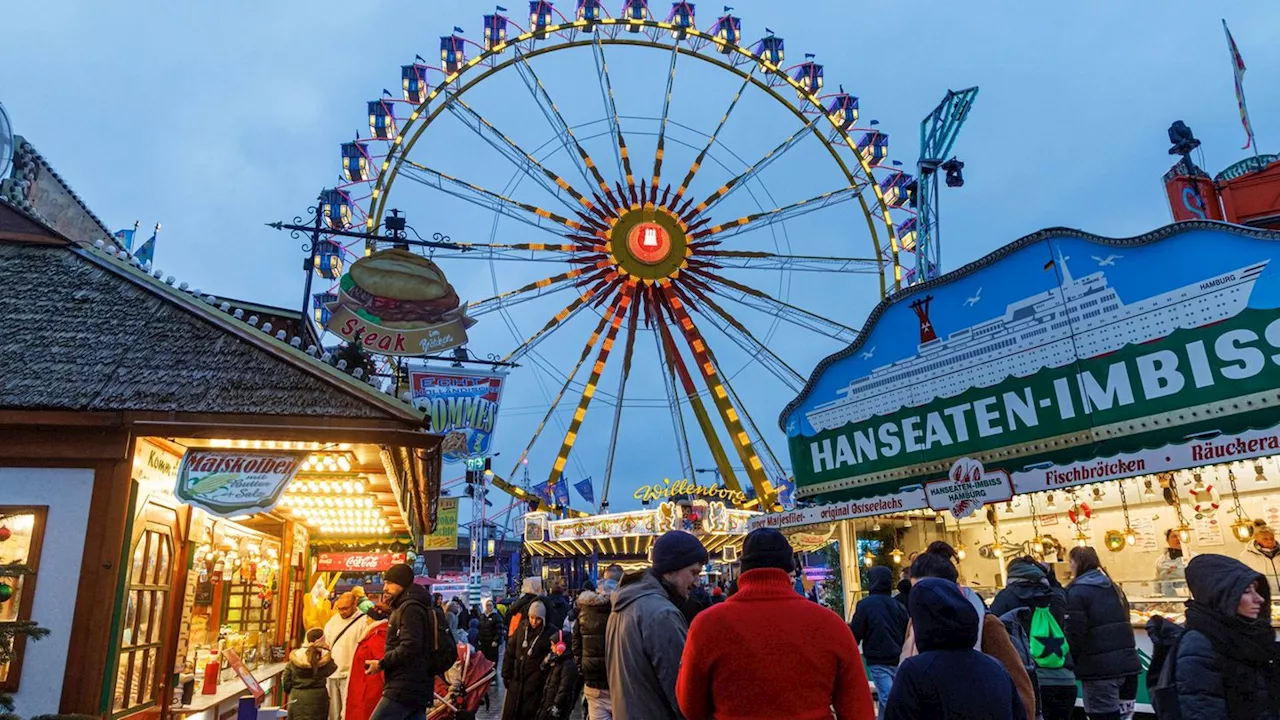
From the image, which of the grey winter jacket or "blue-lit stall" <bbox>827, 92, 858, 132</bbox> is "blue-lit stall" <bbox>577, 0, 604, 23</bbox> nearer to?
"blue-lit stall" <bbox>827, 92, 858, 132</bbox>

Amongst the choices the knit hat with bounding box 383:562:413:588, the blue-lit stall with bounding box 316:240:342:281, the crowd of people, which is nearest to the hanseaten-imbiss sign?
the crowd of people

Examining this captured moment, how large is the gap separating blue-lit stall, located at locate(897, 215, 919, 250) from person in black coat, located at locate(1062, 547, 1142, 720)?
16363 millimetres

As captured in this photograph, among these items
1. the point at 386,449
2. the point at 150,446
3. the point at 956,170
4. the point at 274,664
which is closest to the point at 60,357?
the point at 150,446

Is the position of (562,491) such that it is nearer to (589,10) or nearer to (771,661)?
(589,10)

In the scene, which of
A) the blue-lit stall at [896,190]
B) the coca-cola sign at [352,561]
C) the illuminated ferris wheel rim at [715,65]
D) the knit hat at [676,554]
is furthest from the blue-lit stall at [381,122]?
the knit hat at [676,554]

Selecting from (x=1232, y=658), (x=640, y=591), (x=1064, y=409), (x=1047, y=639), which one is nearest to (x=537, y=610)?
(x=640, y=591)

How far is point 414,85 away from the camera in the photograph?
18.8 metres

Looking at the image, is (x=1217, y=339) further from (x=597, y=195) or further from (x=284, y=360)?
(x=597, y=195)

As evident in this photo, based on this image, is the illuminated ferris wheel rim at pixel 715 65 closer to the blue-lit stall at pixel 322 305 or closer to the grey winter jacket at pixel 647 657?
the blue-lit stall at pixel 322 305

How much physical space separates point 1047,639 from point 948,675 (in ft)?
8.50

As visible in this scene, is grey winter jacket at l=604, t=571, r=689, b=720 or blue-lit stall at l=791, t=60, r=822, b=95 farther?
blue-lit stall at l=791, t=60, r=822, b=95

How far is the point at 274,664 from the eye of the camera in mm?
9984

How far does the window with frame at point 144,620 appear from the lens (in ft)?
17.4

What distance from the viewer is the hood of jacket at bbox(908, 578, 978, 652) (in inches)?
89.9
